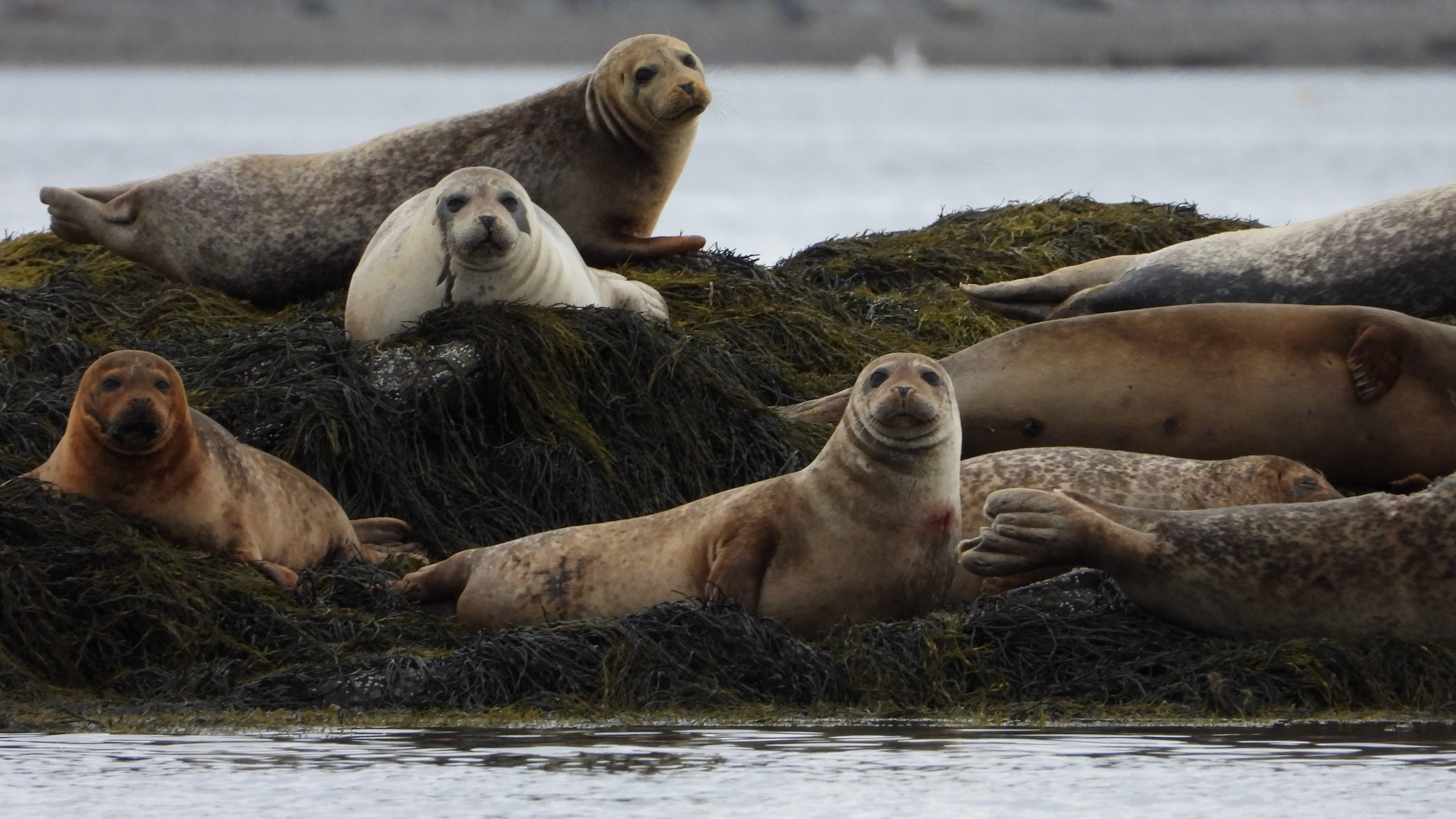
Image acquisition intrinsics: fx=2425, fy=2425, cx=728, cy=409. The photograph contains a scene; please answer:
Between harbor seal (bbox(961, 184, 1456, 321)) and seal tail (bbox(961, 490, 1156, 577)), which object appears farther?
harbor seal (bbox(961, 184, 1456, 321))

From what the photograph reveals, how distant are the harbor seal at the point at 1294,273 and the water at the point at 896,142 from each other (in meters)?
1.49

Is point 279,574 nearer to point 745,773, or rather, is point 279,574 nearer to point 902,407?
point 902,407

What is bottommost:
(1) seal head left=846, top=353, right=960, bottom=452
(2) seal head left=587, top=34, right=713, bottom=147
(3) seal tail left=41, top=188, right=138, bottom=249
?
(1) seal head left=846, top=353, right=960, bottom=452

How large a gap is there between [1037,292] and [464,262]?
202cm

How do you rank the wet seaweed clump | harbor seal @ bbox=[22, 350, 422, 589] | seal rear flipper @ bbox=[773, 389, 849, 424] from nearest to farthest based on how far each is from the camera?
the wet seaweed clump, harbor seal @ bbox=[22, 350, 422, 589], seal rear flipper @ bbox=[773, 389, 849, 424]

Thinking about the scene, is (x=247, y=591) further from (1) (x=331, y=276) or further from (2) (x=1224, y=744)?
(1) (x=331, y=276)

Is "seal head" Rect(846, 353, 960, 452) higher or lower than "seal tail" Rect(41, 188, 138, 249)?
lower

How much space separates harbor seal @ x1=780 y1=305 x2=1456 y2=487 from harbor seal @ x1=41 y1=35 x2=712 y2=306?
6.86 feet

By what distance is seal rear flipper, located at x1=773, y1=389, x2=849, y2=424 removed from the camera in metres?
7.18

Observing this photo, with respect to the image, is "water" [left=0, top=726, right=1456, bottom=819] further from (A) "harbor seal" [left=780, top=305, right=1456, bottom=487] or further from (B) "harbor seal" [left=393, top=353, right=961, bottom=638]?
(A) "harbor seal" [left=780, top=305, right=1456, bottom=487]

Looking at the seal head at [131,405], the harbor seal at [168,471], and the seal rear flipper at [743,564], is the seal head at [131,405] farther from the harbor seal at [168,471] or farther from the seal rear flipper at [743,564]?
the seal rear flipper at [743,564]

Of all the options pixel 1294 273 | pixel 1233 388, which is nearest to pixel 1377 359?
pixel 1233 388

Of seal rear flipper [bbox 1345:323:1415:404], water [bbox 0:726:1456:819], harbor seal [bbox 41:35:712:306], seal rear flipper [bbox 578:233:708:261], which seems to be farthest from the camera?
seal rear flipper [bbox 578:233:708:261]

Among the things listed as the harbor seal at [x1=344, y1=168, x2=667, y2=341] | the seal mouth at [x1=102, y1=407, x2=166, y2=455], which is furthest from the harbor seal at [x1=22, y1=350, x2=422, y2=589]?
the harbor seal at [x1=344, y1=168, x2=667, y2=341]
